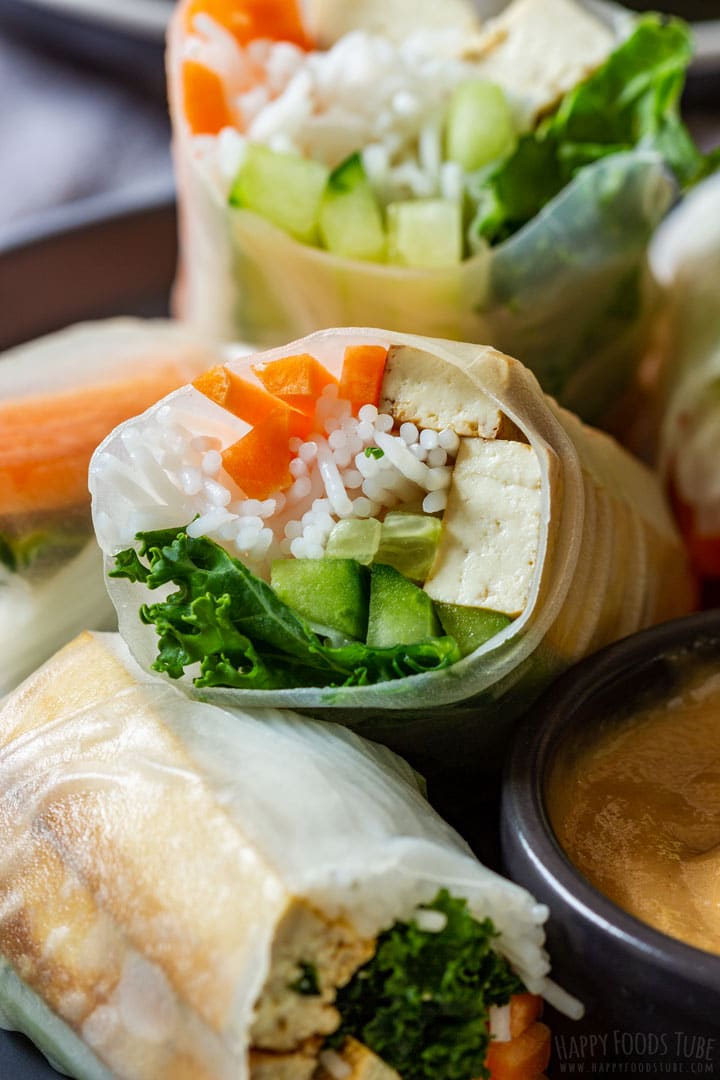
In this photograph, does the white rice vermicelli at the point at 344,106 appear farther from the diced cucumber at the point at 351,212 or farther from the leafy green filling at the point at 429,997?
the leafy green filling at the point at 429,997

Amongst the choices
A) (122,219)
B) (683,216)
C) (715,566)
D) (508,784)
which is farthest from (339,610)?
(122,219)

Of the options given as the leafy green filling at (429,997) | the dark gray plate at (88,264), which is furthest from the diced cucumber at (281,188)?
the leafy green filling at (429,997)

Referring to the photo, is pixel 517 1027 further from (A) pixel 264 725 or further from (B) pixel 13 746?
(B) pixel 13 746

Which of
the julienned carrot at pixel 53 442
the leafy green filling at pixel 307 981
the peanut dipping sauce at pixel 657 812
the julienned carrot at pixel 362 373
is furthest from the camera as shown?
the julienned carrot at pixel 53 442

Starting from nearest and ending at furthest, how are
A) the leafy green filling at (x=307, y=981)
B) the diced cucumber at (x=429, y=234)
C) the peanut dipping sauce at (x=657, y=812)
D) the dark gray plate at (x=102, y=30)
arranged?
1. the leafy green filling at (x=307, y=981)
2. the peanut dipping sauce at (x=657, y=812)
3. the diced cucumber at (x=429, y=234)
4. the dark gray plate at (x=102, y=30)

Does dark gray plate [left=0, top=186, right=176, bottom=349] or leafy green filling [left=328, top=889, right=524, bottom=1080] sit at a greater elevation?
dark gray plate [left=0, top=186, right=176, bottom=349]

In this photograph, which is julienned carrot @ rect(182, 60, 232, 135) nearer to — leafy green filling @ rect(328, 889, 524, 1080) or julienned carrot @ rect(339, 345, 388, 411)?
julienned carrot @ rect(339, 345, 388, 411)

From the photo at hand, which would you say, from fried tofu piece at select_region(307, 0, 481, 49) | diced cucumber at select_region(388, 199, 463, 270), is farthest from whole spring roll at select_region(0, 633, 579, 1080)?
fried tofu piece at select_region(307, 0, 481, 49)
